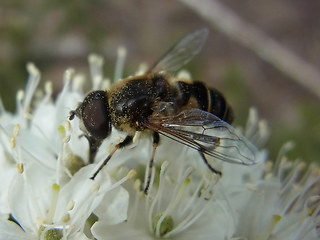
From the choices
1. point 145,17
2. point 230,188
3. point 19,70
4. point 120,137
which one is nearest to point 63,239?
point 120,137

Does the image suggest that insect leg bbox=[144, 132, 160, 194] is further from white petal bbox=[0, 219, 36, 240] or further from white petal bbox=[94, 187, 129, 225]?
white petal bbox=[0, 219, 36, 240]

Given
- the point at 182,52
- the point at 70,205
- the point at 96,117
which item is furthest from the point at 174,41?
the point at 70,205

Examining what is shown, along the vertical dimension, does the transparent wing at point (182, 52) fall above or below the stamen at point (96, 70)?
above

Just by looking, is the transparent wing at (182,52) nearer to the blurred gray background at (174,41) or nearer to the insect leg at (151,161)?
the insect leg at (151,161)

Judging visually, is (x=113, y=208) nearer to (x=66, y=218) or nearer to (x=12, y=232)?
(x=66, y=218)

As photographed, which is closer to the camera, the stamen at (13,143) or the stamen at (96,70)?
the stamen at (13,143)

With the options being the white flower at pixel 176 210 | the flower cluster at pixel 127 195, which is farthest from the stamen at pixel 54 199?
the white flower at pixel 176 210

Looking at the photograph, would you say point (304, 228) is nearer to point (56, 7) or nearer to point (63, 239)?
point (63, 239)

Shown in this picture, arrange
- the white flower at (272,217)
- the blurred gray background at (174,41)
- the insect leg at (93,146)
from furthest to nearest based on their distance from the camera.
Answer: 1. the blurred gray background at (174,41)
2. the white flower at (272,217)
3. the insect leg at (93,146)
